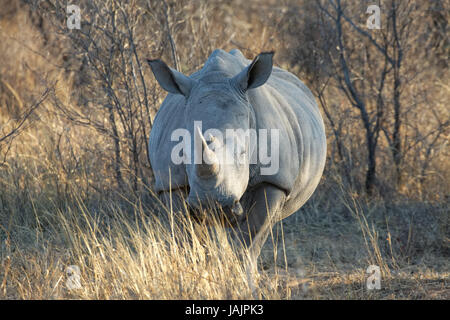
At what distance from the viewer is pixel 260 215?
4156 millimetres

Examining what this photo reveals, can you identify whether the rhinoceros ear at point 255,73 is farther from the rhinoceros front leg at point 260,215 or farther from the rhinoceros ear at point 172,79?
the rhinoceros front leg at point 260,215

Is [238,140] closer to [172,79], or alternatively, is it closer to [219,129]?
[219,129]

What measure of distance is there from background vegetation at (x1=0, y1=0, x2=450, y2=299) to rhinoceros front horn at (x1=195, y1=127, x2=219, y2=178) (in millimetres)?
846

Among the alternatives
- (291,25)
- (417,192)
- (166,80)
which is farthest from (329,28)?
(166,80)

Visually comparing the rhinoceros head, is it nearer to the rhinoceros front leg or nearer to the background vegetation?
the rhinoceros front leg

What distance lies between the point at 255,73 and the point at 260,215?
89 centimetres

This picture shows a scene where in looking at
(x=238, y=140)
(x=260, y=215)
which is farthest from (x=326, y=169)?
(x=238, y=140)

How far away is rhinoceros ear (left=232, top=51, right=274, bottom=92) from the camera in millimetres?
3812

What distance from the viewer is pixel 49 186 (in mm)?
6578

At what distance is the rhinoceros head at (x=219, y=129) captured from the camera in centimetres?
335

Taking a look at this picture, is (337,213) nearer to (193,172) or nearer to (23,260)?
(23,260)

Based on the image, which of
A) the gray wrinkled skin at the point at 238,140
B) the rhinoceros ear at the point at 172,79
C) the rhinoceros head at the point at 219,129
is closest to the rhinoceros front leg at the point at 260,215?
the gray wrinkled skin at the point at 238,140

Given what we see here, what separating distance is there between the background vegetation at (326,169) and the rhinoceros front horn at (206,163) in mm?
846

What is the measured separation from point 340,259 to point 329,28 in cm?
291
